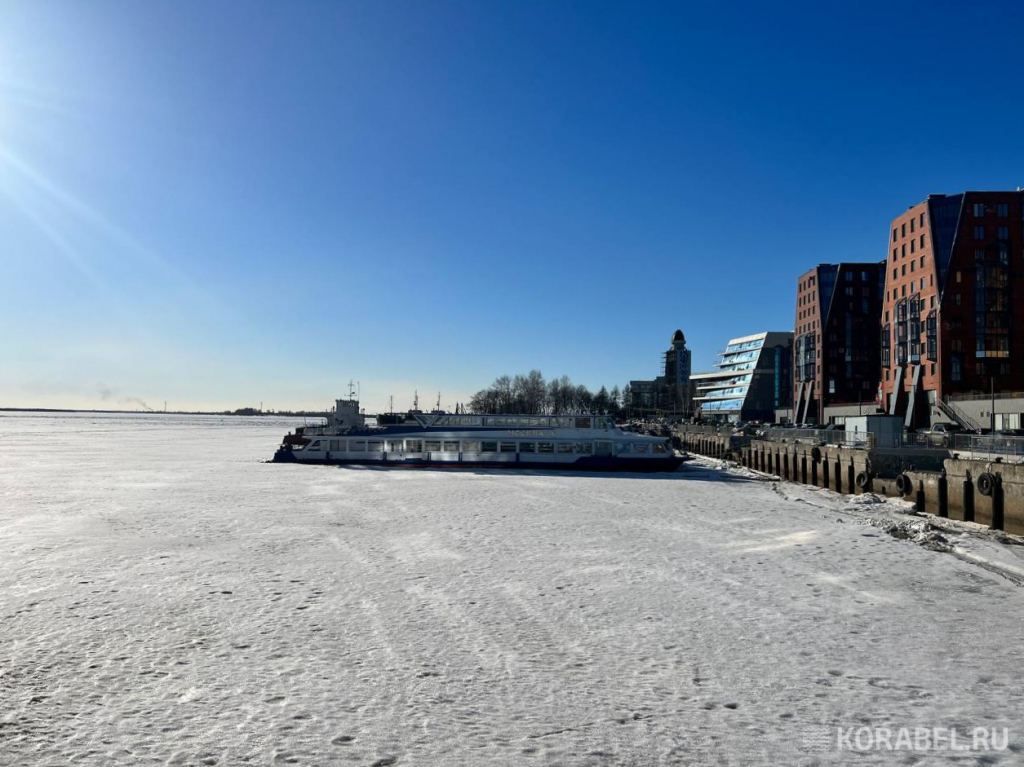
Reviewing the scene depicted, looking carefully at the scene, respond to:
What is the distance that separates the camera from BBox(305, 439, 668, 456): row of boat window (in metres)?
51.6

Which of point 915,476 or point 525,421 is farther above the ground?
point 525,421

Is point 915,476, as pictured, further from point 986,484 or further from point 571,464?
point 571,464

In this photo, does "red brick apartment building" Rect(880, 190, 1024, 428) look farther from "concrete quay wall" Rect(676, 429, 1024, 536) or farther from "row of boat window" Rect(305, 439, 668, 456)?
"row of boat window" Rect(305, 439, 668, 456)

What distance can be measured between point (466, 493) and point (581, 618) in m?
22.6

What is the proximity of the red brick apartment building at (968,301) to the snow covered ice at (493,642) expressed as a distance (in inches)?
2333

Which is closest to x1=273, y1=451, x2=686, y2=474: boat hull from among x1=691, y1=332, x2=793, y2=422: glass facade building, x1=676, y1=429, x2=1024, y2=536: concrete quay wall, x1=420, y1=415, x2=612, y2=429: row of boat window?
x1=420, y1=415, x2=612, y2=429: row of boat window

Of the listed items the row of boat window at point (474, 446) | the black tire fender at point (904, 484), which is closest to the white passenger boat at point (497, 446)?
the row of boat window at point (474, 446)

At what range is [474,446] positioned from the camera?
54438 millimetres

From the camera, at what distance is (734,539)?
72.7ft

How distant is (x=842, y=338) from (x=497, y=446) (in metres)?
82.9

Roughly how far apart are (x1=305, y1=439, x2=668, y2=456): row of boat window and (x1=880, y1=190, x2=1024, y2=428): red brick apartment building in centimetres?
4163

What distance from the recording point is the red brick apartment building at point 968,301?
73250mm

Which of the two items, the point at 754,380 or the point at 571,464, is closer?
the point at 571,464

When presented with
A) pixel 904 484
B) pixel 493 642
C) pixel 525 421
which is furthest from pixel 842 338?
pixel 493 642
